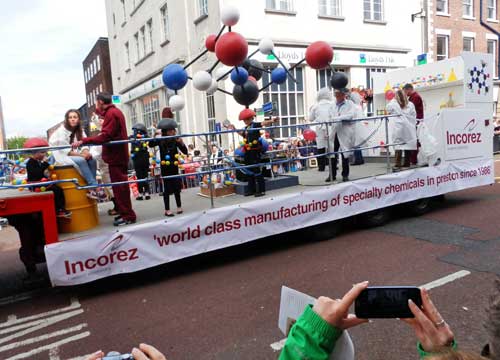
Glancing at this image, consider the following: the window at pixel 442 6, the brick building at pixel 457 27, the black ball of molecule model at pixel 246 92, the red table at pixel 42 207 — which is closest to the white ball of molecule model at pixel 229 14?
the black ball of molecule model at pixel 246 92

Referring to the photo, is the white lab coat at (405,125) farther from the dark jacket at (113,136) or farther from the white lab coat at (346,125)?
the dark jacket at (113,136)

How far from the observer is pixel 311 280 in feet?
15.5

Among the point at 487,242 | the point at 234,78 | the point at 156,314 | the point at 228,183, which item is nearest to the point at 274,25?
the point at 234,78

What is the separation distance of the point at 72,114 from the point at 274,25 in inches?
455

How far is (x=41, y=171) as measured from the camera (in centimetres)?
513

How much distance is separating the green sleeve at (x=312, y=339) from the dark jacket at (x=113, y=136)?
4.16 metres

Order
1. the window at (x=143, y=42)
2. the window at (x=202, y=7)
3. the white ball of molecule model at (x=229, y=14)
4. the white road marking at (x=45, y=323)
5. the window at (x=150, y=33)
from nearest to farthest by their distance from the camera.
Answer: the white road marking at (x=45, y=323) < the white ball of molecule model at (x=229, y=14) < the window at (x=202, y=7) < the window at (x=150, y=33) < the window at (x=143, y=42)

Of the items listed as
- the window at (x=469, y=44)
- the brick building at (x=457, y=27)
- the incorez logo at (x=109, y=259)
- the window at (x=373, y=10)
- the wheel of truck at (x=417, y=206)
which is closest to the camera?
the incorez logo at (x=109, y=259)

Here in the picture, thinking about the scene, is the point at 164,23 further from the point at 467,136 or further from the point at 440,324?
the point at 440,324

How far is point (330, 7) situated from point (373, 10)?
2509 mm

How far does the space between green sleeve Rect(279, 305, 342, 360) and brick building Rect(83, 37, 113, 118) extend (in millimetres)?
34928

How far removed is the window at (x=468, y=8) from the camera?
845 inches

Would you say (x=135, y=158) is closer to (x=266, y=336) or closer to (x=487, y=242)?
(x=266, y=336)

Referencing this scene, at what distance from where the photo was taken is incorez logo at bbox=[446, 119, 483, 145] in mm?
7394
